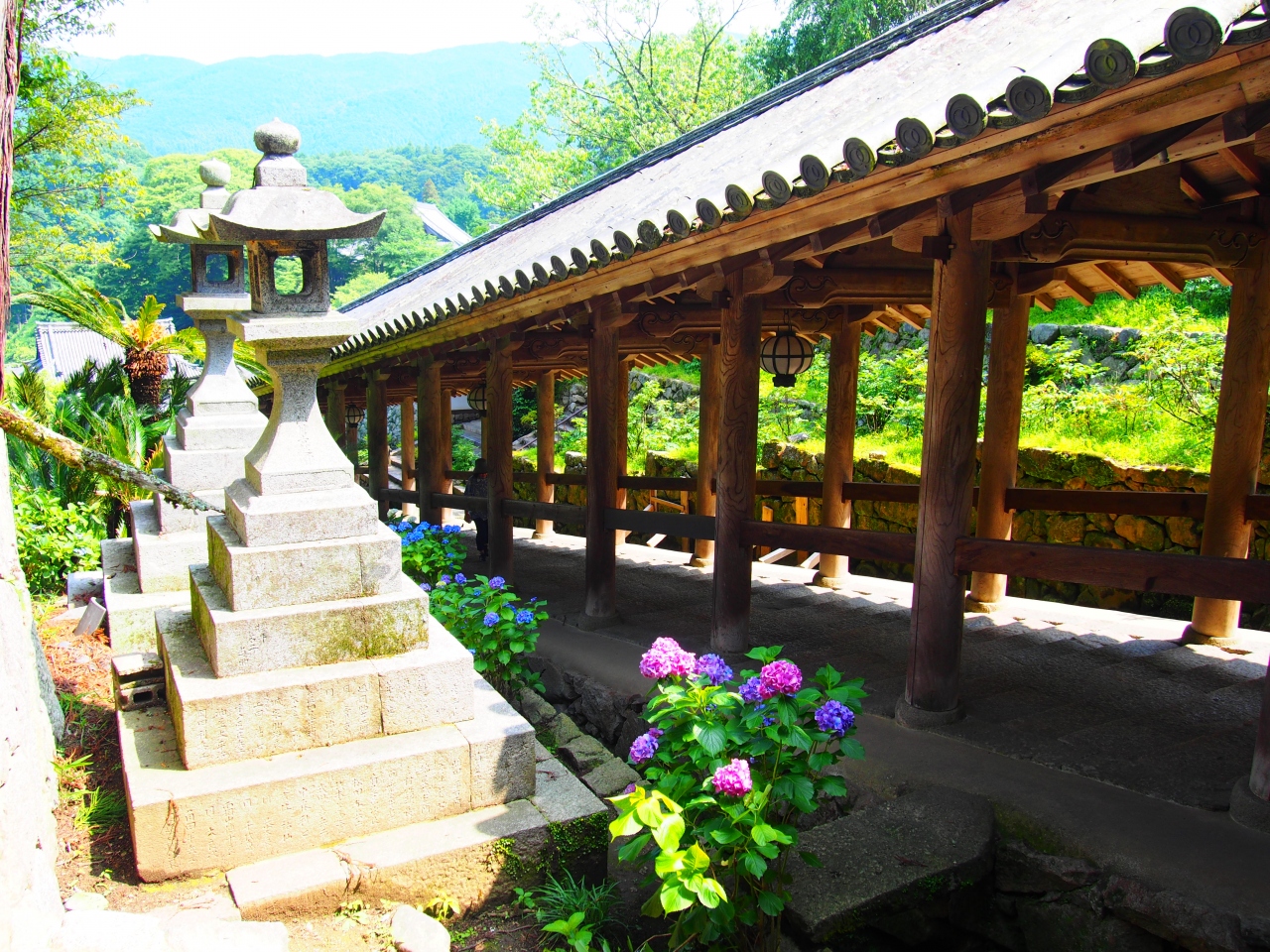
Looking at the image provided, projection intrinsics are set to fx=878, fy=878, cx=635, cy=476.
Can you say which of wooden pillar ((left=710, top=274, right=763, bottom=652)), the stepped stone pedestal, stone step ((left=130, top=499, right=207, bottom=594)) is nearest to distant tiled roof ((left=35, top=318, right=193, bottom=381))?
stone step ((left=130, top=499, right=207, bottom=594))

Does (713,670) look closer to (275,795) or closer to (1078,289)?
(275,795)

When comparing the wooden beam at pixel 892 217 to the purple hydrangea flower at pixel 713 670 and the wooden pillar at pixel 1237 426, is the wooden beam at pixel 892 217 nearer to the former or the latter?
the purple hydrangea flower at pixel 713 670

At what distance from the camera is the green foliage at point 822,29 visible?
797 inches

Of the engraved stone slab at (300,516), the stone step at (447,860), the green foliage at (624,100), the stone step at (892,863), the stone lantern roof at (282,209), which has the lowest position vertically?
the stone step at (447,860)

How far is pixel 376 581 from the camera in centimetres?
405

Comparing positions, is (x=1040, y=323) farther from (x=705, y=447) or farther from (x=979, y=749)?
(x=979, y=749)

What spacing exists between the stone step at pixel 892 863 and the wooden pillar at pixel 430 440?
7621mm

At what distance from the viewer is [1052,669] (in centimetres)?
541

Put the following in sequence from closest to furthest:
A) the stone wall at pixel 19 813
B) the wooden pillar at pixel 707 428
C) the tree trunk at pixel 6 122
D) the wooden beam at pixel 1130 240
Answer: the stone wall at pixel 19 813, the tree trunk at pixel 6 122, the wooden beam at pixel 1130 240, the wooden pillar at pixel 707 428

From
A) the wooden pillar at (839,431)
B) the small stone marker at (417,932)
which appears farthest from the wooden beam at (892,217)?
the wooden pillar at (839,431)

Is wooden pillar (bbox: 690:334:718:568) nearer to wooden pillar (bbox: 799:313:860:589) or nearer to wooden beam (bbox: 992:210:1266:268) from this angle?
wooden pillar (bbox: 799:313:860:589)

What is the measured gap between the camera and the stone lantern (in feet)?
18.1

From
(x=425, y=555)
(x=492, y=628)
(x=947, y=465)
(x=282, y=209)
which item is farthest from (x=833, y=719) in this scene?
(x=425, y=555)

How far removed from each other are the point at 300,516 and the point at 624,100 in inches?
958
